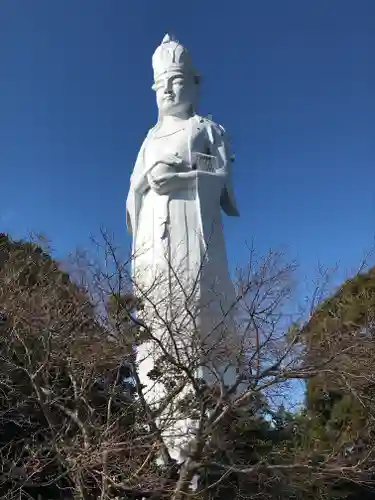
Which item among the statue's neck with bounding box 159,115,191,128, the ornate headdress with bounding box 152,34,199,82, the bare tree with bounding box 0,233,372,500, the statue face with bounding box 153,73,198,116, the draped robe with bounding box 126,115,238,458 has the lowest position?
the bare tree with bounding box 0,233,372,500

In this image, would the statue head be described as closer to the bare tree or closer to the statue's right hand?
the statue's right hand

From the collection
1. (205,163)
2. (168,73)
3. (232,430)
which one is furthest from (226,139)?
(232,430)

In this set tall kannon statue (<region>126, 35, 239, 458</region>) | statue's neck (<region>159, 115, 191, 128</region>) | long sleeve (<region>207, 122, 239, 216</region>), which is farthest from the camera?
statue's neck (<region>159, 115, 191, 128</region>)

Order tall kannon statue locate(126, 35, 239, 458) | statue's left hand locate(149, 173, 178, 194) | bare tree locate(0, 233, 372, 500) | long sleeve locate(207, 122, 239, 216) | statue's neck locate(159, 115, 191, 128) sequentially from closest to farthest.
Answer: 1. bare tree locate(0, 233, 372, 500)
2. tall kannon statue locate(126, 35, 239, 458)
3. statue's left hand locate(149, 173, 178, 194)
4. long sleeve locate(207, 122, 239, 216)
5. statue's neck locate(159, 115, 191, 128)

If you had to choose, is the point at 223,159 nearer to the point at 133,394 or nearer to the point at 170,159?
the point at 170,159

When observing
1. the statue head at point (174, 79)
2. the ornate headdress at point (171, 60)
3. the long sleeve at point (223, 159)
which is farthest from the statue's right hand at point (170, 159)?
the ornate headdress at point (171, 60)

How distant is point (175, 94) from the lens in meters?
9.62

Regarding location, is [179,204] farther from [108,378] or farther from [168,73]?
[108,378]

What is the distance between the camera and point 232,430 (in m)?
5.69

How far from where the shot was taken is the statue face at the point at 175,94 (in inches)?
378

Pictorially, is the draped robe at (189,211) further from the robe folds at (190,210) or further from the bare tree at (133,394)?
the bare tree at (133,394)

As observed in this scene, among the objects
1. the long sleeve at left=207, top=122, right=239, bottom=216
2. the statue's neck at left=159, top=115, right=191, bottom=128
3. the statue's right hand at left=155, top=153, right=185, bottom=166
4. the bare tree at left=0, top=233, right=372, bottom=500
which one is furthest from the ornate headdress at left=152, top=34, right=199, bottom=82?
the bare tree at left=0, top=233, right=372, bottom=500

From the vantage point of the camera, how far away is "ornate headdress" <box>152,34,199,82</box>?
960 centimetres

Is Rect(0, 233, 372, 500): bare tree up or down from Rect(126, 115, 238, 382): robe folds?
down
